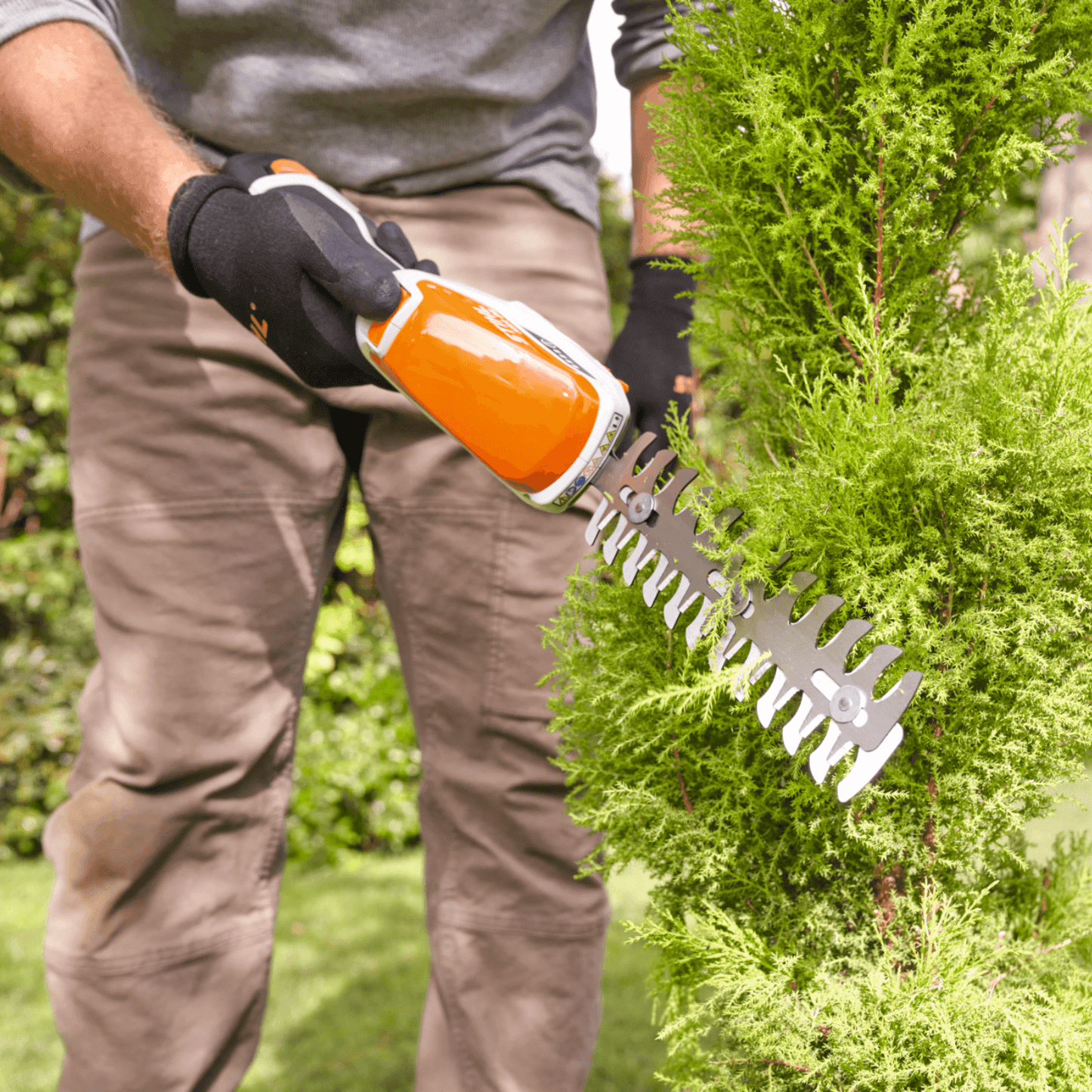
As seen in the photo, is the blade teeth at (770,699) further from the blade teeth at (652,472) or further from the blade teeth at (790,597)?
the blade teeth at (652,472)

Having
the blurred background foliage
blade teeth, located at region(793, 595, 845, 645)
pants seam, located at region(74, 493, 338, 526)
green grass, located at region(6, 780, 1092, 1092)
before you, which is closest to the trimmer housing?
blade teeth, located at region(793, 595, 845, 645)

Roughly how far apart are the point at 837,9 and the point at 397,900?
13.7 ft

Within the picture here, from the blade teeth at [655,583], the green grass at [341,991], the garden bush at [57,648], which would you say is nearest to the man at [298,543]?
the blade teeth at [655,583]

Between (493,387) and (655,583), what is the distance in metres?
0.33

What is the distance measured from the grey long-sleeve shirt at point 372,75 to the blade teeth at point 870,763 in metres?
1.26

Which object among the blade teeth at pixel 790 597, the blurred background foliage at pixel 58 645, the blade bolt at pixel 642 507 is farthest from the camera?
the blurred background foliage at pixel 58 645

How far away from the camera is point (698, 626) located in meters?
1.08

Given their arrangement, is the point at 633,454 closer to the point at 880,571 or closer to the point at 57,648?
the point at 880,571

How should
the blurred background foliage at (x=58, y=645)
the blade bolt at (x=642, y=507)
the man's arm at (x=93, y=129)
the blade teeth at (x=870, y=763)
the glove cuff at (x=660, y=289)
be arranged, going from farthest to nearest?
the blurred background foliage at (x=58, y=645)
the glove cuff at (x=660, y=289)
the man's arm at (x=93, y=129)
the blade bolt at (x=642, y=507)
the blade teeth at (x=870, y=763)

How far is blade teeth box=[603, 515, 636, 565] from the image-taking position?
115 centimetres

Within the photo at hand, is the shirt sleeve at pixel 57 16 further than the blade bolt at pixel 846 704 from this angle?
Yes

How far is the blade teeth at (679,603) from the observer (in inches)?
43.2

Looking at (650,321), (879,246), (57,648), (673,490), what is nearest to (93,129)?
(650,321)

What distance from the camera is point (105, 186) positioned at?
4.63ft
